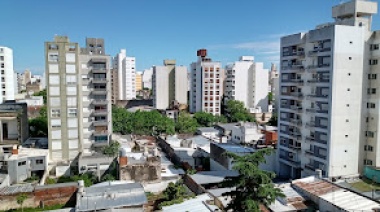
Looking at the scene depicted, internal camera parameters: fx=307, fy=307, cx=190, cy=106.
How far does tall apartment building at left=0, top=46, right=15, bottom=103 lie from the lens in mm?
67125

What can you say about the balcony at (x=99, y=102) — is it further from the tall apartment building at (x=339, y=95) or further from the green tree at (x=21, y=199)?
the tall apartment building at (x=339, y=95)

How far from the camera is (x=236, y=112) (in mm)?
78938

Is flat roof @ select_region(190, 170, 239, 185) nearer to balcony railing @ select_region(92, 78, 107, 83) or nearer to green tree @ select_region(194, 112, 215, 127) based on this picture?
balcony railing @ select_region(92, 78, 107, 83)

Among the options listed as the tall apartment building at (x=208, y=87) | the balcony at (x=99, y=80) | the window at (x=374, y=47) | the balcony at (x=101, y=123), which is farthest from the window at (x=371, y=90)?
the tall apartment building at (x=208, y=87)

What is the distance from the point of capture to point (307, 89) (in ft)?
111

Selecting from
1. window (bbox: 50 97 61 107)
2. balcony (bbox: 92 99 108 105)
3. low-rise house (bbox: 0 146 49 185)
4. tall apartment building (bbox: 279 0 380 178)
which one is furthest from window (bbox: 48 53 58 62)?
tall apartment building (bbox: 279 0 380 178)

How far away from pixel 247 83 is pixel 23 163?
66074 mm

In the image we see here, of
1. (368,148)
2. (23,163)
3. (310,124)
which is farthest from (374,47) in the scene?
(23,163)

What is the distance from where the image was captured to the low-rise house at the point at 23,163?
34406 mm

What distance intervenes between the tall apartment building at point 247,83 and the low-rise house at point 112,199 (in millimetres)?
63115

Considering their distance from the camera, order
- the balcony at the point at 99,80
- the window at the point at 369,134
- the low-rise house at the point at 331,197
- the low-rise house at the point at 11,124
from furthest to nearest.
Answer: the balcony at the point at 99,80 < the low-rise house at the point at 11,124 < the window at the point at 369,134 < the low-rise house at the point at 331,197

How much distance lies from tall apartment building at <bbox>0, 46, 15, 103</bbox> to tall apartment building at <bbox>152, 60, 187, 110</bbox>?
36.8 meters

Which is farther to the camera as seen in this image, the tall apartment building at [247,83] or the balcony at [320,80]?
the tall apartment building at [247,83]

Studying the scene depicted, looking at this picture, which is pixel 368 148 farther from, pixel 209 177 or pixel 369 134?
pixel 209 177
